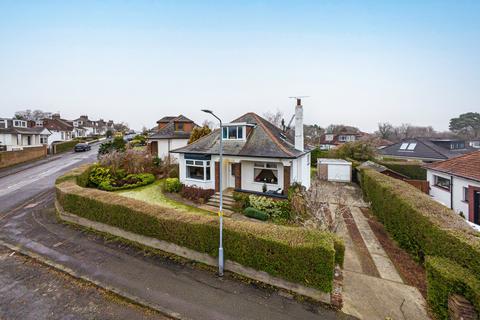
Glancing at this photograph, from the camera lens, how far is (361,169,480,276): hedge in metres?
6.50

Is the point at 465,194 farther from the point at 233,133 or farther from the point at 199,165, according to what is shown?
the point at 199,165

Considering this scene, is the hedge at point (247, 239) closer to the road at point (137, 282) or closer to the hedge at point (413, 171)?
the road at point (137, 282)

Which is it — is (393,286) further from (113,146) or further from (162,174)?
(113,146)

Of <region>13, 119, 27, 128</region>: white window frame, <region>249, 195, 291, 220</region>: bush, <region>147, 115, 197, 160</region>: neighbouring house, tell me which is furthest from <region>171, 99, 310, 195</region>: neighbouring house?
<region>13, 119, 27, 128</region>: white window frame

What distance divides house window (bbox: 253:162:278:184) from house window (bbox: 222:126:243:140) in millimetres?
2931

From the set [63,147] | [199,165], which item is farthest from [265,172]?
[63,147]

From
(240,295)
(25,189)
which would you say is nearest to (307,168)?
(240,295)

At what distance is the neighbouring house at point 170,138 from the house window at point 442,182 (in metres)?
24.4

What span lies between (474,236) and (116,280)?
12.1 metres

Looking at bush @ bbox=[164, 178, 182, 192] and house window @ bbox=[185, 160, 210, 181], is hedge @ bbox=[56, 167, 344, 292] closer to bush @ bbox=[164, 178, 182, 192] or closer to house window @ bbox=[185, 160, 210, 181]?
bush @ bbox=[164, 178, 182, 192]

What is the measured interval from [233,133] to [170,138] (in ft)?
34.0

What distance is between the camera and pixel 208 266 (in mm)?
8820

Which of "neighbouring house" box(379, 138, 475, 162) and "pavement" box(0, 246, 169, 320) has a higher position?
"neighbouring house" box(379, 138, 475, 162)

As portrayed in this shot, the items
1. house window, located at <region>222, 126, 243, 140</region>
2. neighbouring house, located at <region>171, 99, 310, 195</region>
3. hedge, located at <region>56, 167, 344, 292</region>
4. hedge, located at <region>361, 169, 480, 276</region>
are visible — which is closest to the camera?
hedge, located at <region>361, 169, 480, 276</region>
